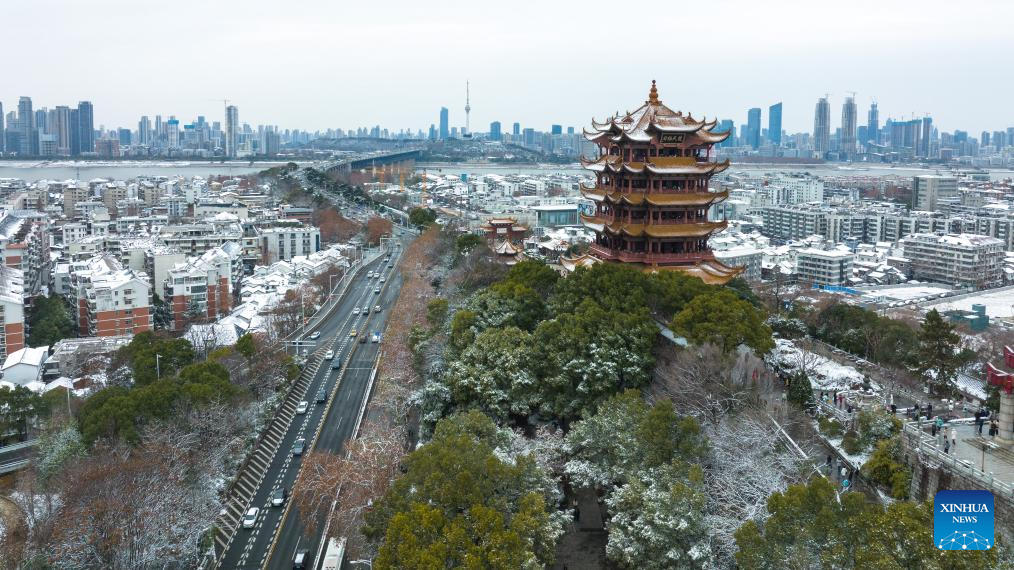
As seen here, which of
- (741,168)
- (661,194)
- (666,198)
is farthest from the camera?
(741,168)

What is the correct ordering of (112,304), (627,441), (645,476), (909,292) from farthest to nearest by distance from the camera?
1. (909,292)
2. (112,304)
3. (627,441)
4. (645,476)

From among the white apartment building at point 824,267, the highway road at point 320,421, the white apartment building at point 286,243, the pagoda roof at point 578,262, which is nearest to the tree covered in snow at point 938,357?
the pagoda roof at point 578,262

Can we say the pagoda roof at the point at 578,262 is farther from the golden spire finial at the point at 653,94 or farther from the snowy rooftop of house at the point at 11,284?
the snowy rooftop of house at the point at 11,284

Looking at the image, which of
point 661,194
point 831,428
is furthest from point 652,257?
point 831,428

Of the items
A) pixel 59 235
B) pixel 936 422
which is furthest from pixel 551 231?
pixel 936 422

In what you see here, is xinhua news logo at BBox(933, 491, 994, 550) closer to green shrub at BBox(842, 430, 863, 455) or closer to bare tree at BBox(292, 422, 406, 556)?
green shrub at BBox(842, 430, 863, 455)

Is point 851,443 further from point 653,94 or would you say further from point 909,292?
point 909,292
